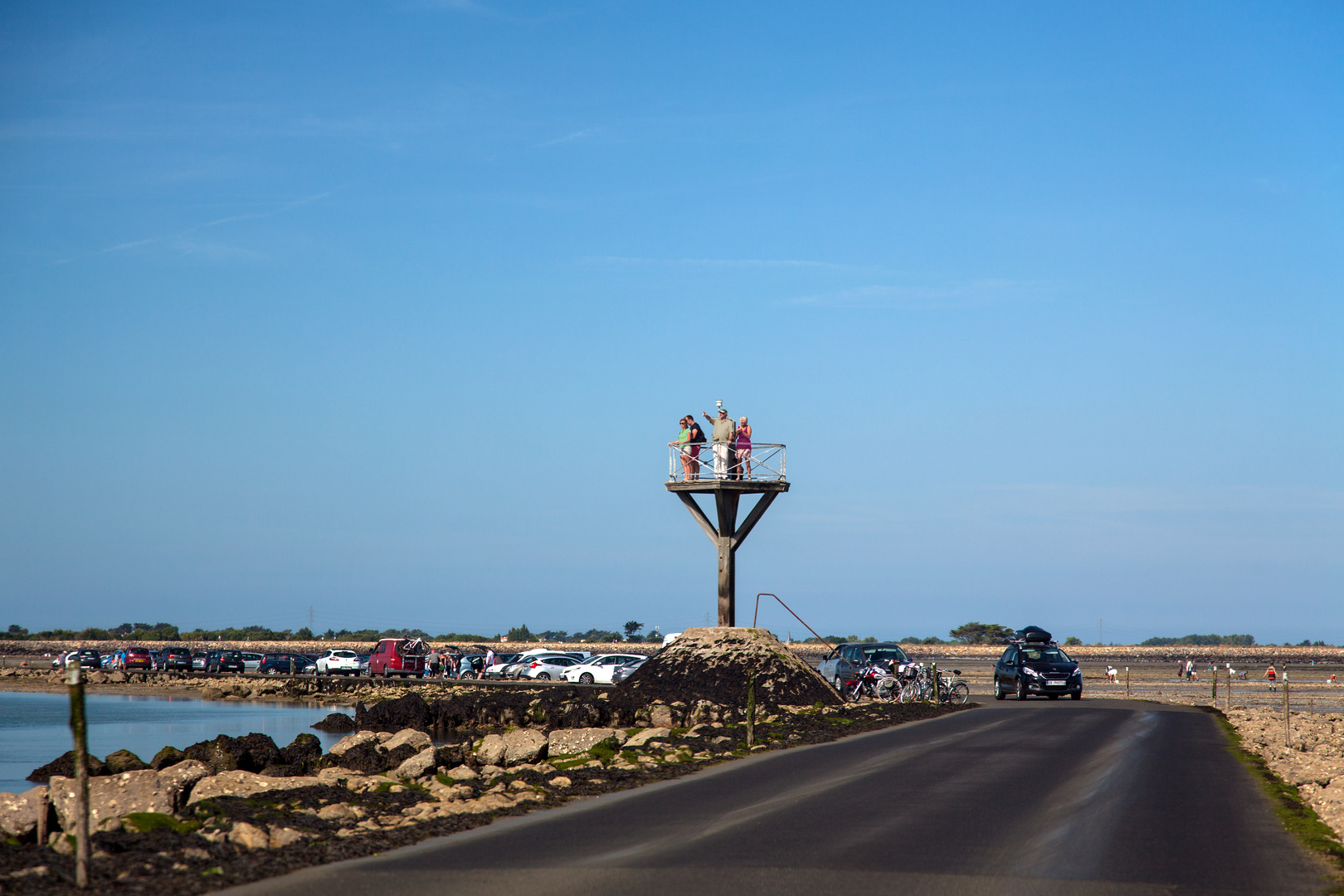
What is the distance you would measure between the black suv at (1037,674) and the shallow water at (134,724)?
825 inches

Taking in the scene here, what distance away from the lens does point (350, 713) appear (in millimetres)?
43625

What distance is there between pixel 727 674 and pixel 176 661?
54.4 metres

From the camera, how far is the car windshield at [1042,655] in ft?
120

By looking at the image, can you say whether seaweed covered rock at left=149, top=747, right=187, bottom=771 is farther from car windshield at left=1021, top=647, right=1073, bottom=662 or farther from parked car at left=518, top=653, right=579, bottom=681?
parked car at left=518, top=653, right=579, bottom=681

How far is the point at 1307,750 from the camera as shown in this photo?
23.0 m

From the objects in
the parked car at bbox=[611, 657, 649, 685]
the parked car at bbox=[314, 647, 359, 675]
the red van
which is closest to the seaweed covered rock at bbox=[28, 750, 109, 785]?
the parked car at bbox=[611, 657, 649, 685]

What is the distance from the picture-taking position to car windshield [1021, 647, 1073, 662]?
3644 centimetres

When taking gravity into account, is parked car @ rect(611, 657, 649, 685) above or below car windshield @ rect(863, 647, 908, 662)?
below

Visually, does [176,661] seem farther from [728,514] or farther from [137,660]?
[728,514]

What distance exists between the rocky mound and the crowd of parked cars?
15.1 meters

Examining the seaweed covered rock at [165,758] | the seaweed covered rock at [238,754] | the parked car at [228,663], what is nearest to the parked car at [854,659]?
the seaweed covered rock at [238,754]

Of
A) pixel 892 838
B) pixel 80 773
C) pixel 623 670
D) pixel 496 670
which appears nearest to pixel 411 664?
pixel 496 670

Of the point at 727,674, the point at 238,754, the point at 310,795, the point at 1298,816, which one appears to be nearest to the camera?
the point at 1298,816

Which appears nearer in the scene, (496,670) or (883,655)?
(883,655)
